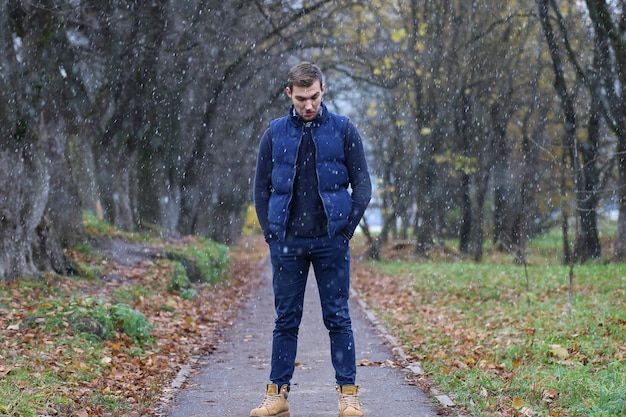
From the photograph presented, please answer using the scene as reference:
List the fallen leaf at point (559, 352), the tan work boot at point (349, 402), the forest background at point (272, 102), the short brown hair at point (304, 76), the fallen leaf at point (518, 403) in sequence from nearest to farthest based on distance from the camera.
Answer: the short brown hair at point (304, 76), the tan work boot at point (349, 402), the fallen leaf at point (518, 403), the fallen leaf at point (559, 352), the forest background at point (272, 102)

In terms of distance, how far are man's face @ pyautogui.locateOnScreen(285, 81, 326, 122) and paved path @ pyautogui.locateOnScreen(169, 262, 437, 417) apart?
2237 millimetres

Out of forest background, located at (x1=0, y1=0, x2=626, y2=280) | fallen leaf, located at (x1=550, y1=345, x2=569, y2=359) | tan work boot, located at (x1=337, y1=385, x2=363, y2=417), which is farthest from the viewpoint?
forest background, located at (x1=0, y1=0, x2=626, y2=280)

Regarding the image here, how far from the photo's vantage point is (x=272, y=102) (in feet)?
88.7

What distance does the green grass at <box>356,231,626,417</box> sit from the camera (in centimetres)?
612

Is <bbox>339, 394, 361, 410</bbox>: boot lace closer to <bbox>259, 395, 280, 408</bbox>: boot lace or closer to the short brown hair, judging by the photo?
<bbox>259, 395, 280, 408</bbox>: boot lace

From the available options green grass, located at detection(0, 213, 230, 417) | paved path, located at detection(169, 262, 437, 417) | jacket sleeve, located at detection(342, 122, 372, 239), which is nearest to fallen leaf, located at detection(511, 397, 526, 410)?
paved path, located at detection(169, 262, 437, 417)

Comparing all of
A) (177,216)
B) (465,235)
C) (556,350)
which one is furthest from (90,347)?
(465,235)

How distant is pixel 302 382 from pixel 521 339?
2823 mm

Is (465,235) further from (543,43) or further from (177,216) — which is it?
(177,216)

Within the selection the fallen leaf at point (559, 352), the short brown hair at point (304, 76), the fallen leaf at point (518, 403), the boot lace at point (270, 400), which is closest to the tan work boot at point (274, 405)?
the boot lace at point (270, 400)

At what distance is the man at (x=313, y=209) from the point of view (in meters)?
5.30

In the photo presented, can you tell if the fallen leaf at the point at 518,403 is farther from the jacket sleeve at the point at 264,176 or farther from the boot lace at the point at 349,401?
the jacket sleeve at the point at 264,176

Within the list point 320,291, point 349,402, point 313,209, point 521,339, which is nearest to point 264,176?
point 313,209

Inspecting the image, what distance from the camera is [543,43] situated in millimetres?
26531
